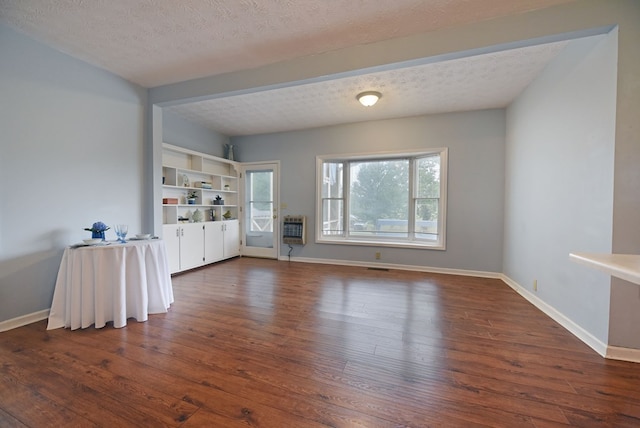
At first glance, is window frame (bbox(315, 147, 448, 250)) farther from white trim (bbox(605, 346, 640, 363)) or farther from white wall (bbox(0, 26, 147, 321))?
white wall (bbox(0, 26, 147, 321))

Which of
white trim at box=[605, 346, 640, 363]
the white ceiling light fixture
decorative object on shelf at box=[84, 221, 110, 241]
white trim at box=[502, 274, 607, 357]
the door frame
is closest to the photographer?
white trim at box=[605, 346, 640, 363]

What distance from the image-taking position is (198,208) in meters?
4.68

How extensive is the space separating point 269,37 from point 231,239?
13.0 ft

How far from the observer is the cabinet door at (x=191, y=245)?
4.12m

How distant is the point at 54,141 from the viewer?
8.29 feet

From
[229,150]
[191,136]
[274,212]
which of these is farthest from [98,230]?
[229,150]

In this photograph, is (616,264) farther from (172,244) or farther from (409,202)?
(172,244)

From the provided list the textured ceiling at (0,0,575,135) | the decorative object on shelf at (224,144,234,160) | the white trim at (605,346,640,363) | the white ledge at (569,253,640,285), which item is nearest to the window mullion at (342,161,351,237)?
the textured ceiling at (0,0,575,135)

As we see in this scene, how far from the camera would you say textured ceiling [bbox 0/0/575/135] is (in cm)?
195

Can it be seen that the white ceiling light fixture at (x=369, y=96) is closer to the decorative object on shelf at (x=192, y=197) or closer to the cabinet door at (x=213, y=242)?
the decorative object on shelf at (x=192, y=197)

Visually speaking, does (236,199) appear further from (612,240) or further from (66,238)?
(612,240)

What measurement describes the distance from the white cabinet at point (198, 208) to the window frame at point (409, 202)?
6.30 feet

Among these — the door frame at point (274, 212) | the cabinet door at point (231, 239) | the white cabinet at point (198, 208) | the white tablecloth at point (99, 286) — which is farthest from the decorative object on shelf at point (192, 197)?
the white tablecloth at point (99, 286)

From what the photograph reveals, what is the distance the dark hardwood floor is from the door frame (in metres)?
2.54
